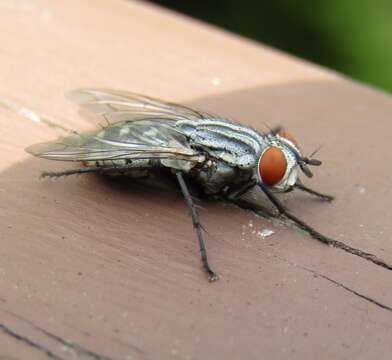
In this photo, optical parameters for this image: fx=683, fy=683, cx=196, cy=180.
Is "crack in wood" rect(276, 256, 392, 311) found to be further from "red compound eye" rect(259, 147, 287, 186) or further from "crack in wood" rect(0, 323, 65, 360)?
"crack in wood" rect(0, 323, 65, 360)

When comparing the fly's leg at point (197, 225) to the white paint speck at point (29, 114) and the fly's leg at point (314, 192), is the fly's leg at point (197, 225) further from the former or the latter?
the white paint speck at point (29, 114)

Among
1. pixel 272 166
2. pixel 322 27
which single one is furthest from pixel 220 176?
pixel 322 27

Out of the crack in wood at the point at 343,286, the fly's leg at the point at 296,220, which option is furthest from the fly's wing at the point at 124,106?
the crack in wood at the point at 343,286

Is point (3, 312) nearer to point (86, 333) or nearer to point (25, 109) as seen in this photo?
point (86, 333)

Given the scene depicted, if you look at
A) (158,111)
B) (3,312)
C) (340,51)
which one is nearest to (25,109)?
(158,111)

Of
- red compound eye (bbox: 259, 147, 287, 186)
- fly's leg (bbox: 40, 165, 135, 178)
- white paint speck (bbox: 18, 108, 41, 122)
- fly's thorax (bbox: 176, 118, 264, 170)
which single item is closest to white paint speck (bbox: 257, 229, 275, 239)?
red compound eye (bbox: 259, 147, 287, 186)

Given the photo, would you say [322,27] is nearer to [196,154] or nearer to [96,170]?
[196,154]
